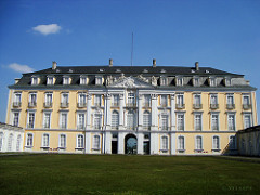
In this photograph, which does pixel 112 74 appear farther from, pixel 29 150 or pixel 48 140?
pixel 29 150

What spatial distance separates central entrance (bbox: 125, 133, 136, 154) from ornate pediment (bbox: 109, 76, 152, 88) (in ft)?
29.5

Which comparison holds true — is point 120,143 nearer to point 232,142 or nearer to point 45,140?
point 45,140

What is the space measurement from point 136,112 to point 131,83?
17.7ft

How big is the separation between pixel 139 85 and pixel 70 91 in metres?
12.9

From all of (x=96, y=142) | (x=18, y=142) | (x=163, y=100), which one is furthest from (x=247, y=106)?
(x=18, y=142)

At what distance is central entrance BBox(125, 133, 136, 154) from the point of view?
2048 inches

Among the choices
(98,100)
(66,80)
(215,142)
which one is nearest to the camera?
(215,142)

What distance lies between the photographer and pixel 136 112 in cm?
5028

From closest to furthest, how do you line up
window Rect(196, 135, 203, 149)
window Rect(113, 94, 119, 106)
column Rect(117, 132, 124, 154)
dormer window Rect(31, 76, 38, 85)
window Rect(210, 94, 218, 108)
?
1. column Rect(117, 132, 124, 154)
2. window Rect(196, 135, 203, 149)
3. window Rect(210, 94, 218, 108)
4. window Rect(113, 94, 119, 106)
5. dormer window Rect(31, 76, 38, 85)

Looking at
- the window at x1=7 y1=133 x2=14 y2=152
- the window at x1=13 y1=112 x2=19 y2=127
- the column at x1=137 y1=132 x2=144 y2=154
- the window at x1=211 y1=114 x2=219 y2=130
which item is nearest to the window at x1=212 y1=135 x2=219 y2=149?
the window at x1=211 y1=114 x2=219 y2=130

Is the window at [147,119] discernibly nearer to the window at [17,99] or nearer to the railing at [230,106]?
the railing at [230,106]

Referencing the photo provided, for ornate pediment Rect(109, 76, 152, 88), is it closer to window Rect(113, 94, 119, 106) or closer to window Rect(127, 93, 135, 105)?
window Rect(127, 93, 135, 105)

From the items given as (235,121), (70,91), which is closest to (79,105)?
(70,91)

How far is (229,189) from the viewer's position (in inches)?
447
